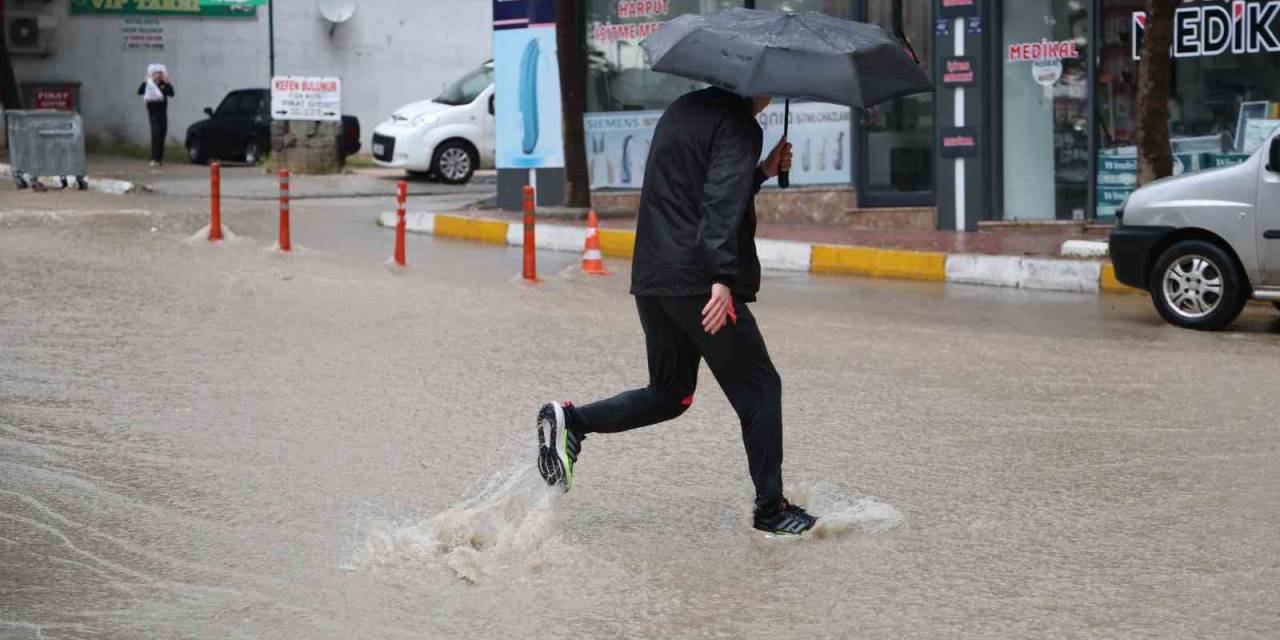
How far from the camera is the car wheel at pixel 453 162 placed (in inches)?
1054

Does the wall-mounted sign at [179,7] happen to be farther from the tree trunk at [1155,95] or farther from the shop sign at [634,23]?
the tree trunk at [1155,95]

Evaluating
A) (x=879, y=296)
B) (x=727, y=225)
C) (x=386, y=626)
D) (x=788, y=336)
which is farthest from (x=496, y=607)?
(x=879, y=296)

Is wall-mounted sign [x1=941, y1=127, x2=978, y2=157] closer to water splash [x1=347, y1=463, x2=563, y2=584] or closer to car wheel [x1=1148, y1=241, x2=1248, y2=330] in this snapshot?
car wheel [x1=1148, y1=241, x2=1248, y2=330]

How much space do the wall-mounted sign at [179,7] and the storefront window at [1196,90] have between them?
22.9 meters

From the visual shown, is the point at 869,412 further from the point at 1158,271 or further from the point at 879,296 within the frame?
the point at 879,296

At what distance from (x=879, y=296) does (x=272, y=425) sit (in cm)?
657

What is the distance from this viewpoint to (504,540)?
5.77m

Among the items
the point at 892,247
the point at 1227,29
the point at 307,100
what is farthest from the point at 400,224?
the point at 307,100

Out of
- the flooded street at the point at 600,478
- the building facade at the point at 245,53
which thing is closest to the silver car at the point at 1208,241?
the flooded street at the point at 600,478

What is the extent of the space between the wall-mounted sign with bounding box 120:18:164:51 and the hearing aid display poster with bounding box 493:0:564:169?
17.1 meters

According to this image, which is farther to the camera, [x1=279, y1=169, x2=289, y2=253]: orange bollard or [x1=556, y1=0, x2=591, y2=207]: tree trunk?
[x1=556, y1=0, x2=591, y2=207]: tree trunk

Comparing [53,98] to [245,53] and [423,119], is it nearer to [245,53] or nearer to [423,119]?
[245,53]

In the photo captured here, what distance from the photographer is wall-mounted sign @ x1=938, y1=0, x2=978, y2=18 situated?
17516 millimetres

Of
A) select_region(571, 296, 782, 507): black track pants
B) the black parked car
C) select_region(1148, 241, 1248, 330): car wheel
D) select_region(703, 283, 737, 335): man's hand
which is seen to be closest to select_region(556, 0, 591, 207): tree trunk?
select_region(1148, 241, 1248, 330): car wheel
